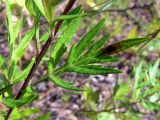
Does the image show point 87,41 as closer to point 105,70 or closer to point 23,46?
point 105,70

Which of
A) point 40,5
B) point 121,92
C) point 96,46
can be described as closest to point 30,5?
point 40,5

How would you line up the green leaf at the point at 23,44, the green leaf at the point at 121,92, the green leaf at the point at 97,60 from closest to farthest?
the green leaf at the point at 97,60 → the green leaf at the point at 23,44 → the green leaf at the point at 121,92

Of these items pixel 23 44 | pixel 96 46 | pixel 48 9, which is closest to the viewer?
pixel 48 9

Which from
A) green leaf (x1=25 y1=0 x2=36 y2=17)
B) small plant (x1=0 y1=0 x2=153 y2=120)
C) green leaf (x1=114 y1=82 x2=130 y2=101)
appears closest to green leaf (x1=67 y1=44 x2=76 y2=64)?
small plant (x1=0 y1=0 x2=153 y2=120)

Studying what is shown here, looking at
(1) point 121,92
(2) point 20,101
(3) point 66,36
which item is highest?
(3) point 66,36

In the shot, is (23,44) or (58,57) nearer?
(58,57)

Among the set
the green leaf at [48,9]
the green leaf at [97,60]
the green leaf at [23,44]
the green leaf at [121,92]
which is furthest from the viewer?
the green leaf at [121,92]

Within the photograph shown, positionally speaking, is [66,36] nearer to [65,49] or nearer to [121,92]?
[65,49]

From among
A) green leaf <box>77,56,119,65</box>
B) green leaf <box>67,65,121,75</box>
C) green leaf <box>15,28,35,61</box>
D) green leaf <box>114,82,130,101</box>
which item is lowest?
A: green leaf <box>114,82,130,101</box>

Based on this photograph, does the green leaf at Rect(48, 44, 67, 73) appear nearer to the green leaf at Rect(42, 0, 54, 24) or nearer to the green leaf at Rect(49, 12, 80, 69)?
the green leaf at Rect(49, 12, 80, 69)

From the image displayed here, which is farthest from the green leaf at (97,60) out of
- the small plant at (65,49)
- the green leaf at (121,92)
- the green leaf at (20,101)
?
the green leaf at (121,92)

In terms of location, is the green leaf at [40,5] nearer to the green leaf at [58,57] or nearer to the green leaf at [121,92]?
the green leaf at [58,57]
